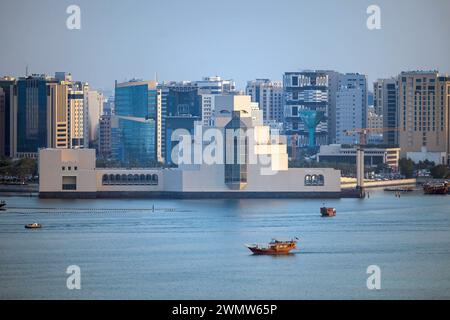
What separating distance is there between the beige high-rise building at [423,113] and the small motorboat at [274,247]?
24009mm

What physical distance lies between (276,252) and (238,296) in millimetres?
3269

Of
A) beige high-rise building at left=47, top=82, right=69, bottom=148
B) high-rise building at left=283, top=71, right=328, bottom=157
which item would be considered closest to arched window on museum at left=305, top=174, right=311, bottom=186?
beige high-rise building at left=47, top=82, right=69, bottom=148

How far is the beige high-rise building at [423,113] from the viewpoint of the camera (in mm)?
41719

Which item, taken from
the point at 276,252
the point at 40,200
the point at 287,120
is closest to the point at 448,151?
the point at 287,120

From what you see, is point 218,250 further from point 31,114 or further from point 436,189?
point 31,114

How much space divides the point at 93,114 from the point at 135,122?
1692mm

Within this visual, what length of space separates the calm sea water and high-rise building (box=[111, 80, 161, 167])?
689 inches

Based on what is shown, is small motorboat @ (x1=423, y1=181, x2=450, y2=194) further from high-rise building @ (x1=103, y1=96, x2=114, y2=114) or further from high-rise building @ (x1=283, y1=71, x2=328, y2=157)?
high-rise building @ (x1=103, y1=96, x2=114, y2=114)

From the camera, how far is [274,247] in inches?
691

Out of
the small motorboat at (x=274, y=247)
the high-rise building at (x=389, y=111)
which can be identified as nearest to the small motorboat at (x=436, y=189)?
the small motorboat at (x=274, y=247)

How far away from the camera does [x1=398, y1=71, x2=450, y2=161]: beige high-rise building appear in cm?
4172

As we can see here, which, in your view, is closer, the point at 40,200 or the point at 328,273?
Result: the point at 328,273

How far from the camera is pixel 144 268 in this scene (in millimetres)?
16078
